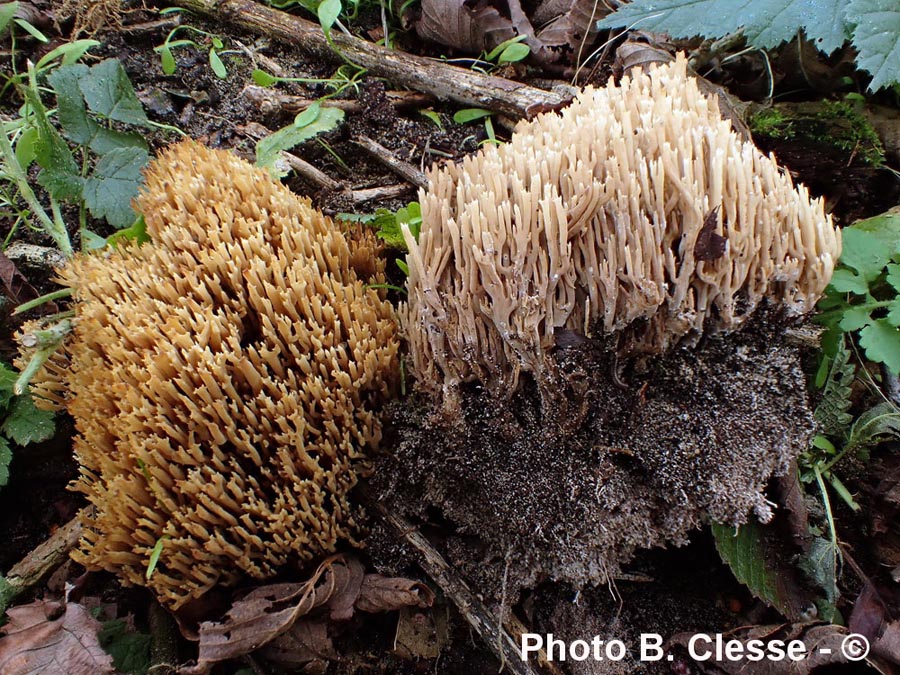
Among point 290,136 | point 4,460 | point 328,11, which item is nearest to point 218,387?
point 4,460

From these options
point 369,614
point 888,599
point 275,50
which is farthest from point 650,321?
point 275,50

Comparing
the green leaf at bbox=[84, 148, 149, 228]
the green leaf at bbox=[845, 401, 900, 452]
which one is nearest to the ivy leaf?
the green leaf at bbox=[84, 148, 149, 228]

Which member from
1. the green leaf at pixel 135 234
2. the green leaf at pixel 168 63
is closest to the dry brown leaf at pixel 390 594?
the green leaf at pixel 135 234

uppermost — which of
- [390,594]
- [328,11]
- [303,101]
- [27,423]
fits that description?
[328,11]

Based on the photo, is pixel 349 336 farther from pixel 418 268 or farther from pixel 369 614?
pixel 369 614

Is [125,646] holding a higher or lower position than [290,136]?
lower

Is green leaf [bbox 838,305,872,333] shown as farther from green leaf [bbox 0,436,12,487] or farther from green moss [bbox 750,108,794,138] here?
green leaf [bbox 0,436,12,487]

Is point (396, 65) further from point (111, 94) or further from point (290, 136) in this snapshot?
A: point (111, 94)
